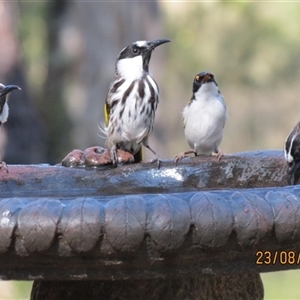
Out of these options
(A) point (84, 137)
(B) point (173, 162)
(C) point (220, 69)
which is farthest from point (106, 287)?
(C) point (220, 69)

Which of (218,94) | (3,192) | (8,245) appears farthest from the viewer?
(218,94)

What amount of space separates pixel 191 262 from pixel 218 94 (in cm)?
334

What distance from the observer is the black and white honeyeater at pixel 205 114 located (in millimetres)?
6477

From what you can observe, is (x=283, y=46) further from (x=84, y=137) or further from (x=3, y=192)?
(x=3, y=192)

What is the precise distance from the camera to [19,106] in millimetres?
14406

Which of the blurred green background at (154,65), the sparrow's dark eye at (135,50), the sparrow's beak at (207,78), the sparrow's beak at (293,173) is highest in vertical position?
the blurred green background at (154,65)

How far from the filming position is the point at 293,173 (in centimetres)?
476

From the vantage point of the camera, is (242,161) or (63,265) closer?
(63,265)

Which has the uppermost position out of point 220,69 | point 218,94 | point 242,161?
point 220,69

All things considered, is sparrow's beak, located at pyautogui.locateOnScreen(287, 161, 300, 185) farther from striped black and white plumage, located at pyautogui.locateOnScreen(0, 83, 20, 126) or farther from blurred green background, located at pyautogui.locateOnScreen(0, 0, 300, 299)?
blurred green background, located at pyautogui.locateOnScreen(0, 0, 300, 299)

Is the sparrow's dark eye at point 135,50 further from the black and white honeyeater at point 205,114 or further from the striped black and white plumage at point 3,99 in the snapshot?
the striped black and white plumage at point 3,99

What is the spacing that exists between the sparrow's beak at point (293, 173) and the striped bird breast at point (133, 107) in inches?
75.6
